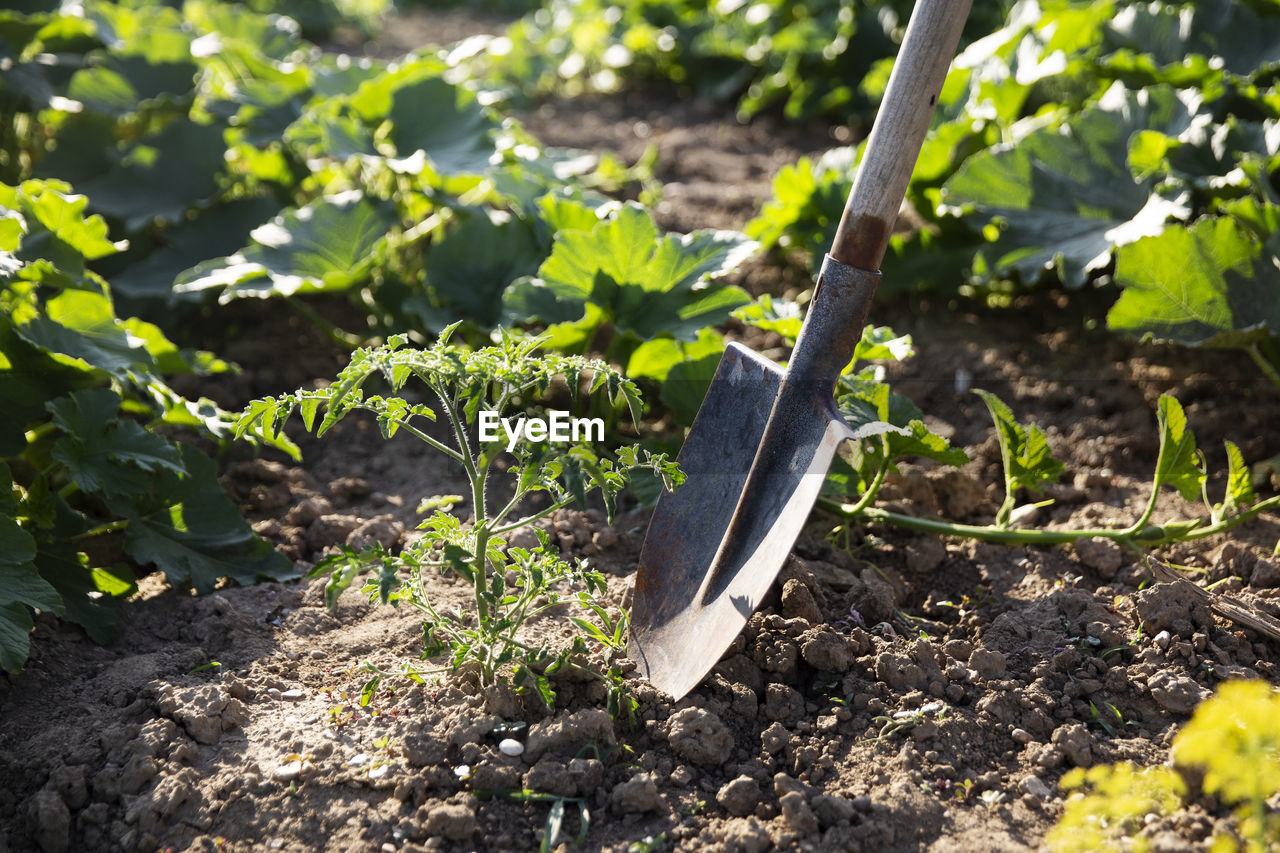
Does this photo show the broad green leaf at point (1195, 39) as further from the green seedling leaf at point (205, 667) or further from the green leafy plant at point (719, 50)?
the green seedling leaf at point (205, 667)

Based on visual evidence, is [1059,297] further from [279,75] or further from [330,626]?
[279,75]

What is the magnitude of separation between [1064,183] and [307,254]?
2.09 m

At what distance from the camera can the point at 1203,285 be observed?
2.44 m

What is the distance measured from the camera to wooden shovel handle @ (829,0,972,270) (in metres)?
1.96

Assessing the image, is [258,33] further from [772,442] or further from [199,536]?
[772,442]

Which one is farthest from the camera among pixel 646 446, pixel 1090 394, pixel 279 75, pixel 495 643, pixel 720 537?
pixel 279 75

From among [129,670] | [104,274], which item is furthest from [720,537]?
[104,274]

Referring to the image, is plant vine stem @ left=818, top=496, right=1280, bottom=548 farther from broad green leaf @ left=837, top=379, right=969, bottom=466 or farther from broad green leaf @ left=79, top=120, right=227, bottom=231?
broad green leaf @ left=79, top=120, right=227, bottom=231

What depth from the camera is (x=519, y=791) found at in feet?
5.54

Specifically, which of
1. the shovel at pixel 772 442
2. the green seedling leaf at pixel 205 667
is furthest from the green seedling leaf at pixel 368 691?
the shovel at pixel 772 442

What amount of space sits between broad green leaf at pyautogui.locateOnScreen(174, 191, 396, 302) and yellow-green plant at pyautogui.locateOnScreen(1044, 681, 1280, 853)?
2186mm

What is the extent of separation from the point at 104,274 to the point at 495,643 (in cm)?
227


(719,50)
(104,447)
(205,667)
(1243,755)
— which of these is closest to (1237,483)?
(1243,755)

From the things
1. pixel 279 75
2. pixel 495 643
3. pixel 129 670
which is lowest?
pixel 129 670
